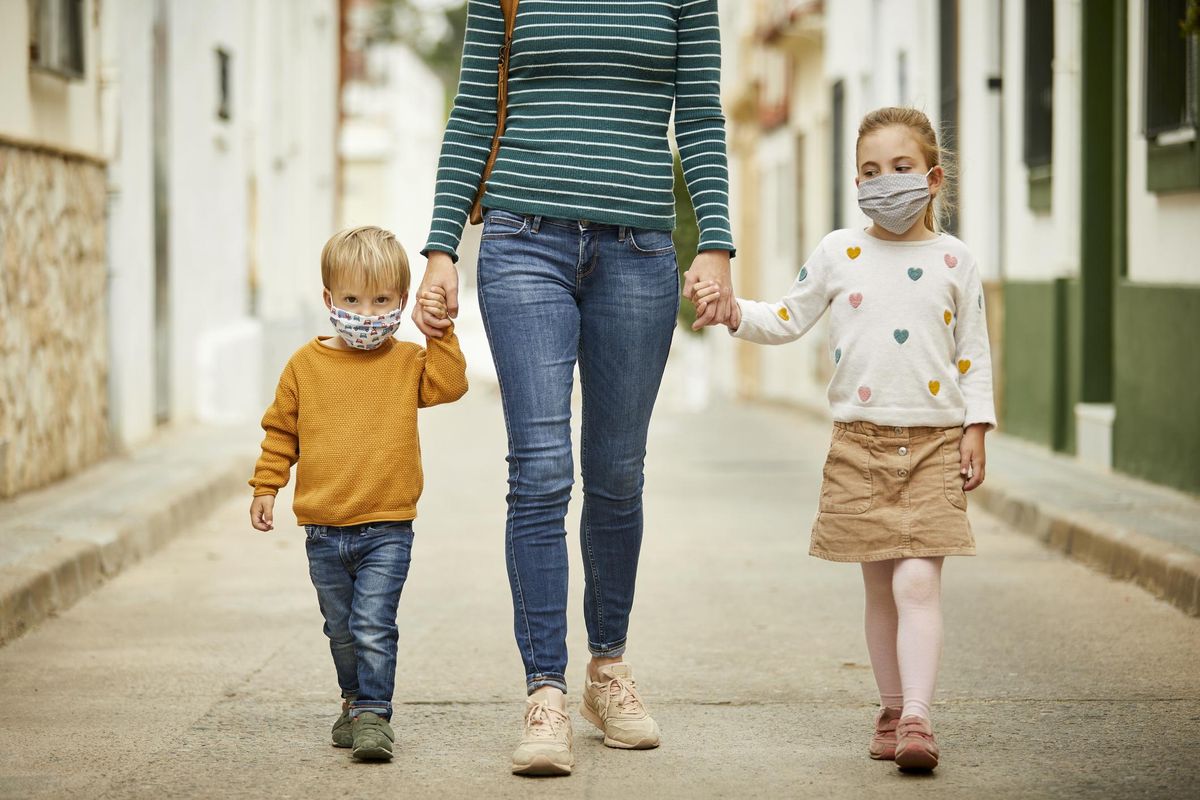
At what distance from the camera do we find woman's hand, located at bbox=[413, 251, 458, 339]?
4293 millimetres

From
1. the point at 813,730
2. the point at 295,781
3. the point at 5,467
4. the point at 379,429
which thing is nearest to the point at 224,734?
the point at 295,781

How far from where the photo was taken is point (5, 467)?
9.12m

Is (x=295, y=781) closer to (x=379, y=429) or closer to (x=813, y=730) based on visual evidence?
(x=379, y=429)

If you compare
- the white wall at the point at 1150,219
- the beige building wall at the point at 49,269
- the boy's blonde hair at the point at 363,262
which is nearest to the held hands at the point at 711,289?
the boy's blonde hair at the point at 363,262

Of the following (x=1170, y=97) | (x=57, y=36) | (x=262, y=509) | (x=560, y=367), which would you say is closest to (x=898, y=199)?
(x=560, y=367)

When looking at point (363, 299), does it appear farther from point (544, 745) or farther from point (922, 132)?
point (922, 132)

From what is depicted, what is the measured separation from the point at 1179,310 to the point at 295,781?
21.6 ft

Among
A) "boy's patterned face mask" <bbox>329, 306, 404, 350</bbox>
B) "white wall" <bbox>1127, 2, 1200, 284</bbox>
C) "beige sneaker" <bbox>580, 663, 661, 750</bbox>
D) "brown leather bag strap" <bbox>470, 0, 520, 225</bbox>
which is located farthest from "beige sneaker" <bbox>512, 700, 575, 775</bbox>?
"white wall" <bbox>1127, 2, 1200, 284</bbox>

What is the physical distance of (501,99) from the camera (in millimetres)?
4457

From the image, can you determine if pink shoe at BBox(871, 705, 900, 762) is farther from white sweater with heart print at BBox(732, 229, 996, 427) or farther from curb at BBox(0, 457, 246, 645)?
curb at BBox(0, 457, 246, 645)

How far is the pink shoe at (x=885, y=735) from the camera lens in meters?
4.49

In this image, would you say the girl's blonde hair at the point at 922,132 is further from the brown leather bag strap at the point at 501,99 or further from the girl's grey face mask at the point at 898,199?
the brown leather bag strap at the point at 501,99

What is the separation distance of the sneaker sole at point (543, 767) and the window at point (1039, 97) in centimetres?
938

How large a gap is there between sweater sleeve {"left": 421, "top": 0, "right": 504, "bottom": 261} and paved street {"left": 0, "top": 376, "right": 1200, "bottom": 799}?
129 cm
